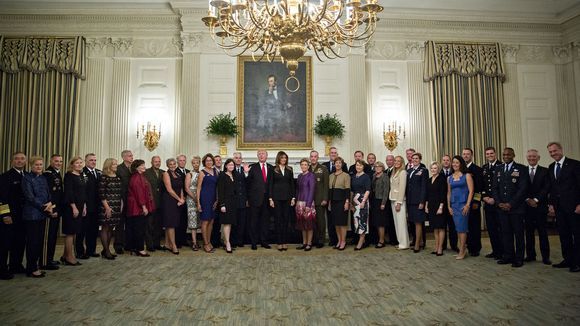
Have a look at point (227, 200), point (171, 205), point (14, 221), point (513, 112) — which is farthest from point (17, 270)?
point (513, 112)

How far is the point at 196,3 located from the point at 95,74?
2.82 m

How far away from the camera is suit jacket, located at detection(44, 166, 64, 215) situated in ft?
15.5

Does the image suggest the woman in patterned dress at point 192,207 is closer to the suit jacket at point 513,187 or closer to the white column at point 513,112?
the suit jacket at point 513,187

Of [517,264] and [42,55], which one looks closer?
[517,264]

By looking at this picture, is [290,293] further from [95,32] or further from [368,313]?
[95,32]

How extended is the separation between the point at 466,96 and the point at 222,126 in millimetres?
5740

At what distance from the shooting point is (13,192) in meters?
4.29

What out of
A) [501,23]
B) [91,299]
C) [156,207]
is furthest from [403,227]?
[501,23]

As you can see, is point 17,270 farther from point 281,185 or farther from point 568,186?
point 568,186

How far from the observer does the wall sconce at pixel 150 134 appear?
8117 mm

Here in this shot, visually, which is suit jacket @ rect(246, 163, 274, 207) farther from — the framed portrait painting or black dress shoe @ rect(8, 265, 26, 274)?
black dress shoe @ rect(8, 265, 26, 274)

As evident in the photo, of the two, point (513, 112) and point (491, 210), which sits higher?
point (513, 112)

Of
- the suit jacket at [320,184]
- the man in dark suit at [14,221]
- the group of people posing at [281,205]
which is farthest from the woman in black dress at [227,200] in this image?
the man in dark suit at [14,221]

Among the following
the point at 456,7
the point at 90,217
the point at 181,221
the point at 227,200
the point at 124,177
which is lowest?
the point at 181,221
